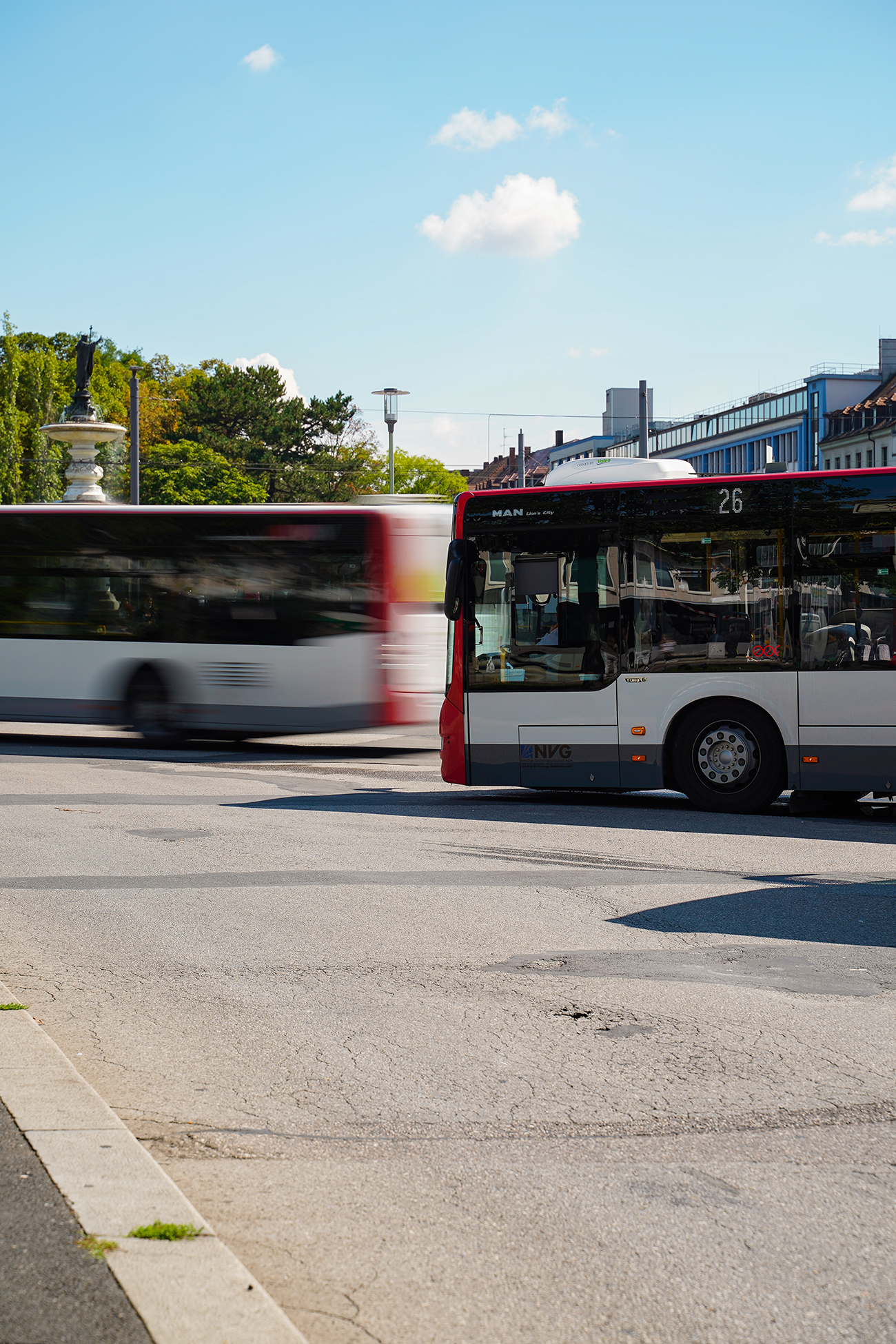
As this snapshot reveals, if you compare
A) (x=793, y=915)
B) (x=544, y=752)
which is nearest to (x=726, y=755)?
(x=544, y=752)

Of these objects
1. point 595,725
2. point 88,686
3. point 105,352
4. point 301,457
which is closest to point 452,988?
point 595,725

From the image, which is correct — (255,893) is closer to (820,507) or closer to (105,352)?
(820,507)

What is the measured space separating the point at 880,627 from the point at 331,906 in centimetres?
569

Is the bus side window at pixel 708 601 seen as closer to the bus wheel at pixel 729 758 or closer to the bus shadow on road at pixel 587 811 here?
the bus wheel at pixel 729 758

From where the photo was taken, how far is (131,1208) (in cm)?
333

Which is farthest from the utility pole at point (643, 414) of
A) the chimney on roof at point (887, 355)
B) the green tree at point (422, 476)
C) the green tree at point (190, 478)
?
the green tree at point (422, 476)

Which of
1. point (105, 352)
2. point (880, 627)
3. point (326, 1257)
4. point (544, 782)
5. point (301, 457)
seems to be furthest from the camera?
point (105, 352)

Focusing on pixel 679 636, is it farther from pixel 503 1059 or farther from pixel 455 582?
pixel 503 1059

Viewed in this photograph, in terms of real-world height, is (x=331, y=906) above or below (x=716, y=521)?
below

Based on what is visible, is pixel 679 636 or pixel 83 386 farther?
pixel 83 386

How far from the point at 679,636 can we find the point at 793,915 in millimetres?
4636

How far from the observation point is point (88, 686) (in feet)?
60.4

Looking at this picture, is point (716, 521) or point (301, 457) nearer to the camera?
point (716, 521)

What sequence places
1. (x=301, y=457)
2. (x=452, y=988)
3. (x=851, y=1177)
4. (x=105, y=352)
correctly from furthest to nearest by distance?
1. (x=105, y=352)
2. (x=301, y=457)
3. (x=452, y=988)
4. (x=851, y=1177)
